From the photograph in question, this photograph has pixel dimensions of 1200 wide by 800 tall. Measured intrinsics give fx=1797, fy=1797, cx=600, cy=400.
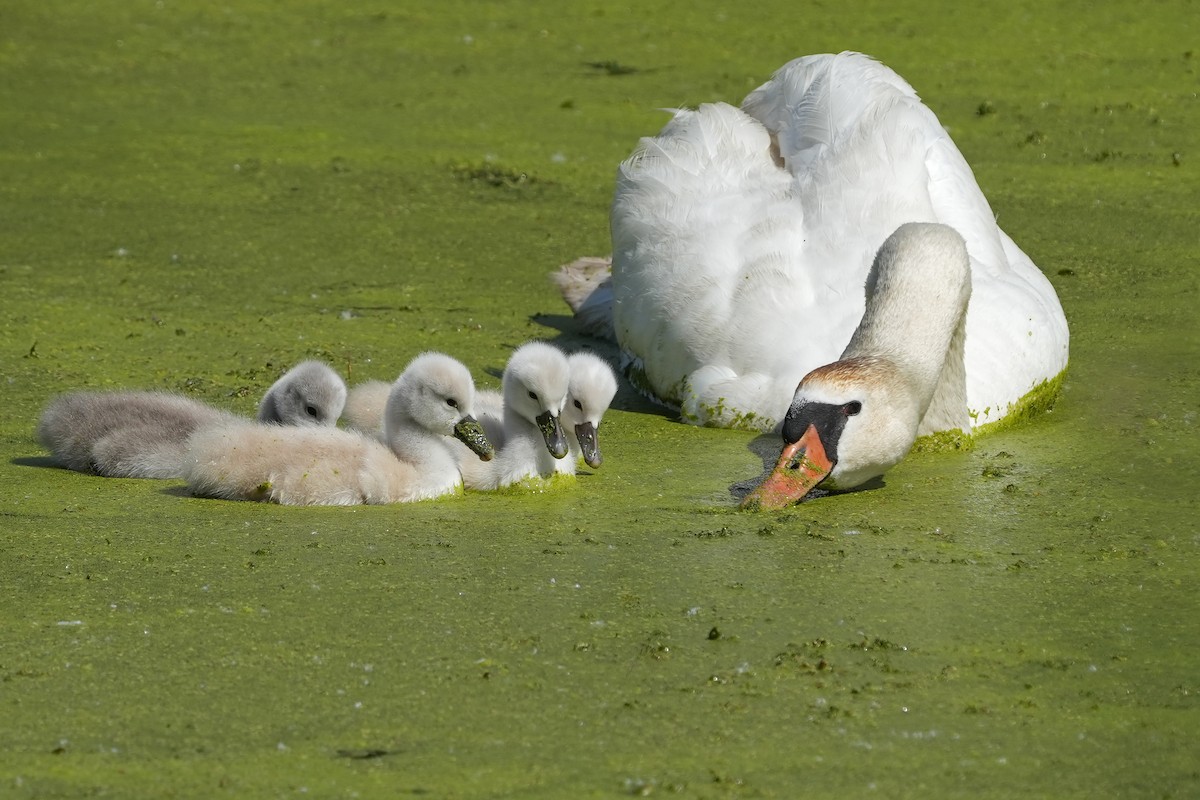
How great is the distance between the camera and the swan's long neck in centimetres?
554

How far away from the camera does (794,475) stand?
514 cm

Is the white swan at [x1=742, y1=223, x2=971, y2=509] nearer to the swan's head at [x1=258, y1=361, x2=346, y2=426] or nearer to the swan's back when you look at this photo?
the swan's back

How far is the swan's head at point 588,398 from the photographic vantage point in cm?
553

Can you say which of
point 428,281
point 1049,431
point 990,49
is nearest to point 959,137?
point 990,49

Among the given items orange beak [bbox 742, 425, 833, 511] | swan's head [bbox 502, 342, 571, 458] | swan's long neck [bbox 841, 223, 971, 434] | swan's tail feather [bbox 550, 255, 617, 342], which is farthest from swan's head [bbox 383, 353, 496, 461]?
swan's tail feather [bbox 550, 255, 617, 342]

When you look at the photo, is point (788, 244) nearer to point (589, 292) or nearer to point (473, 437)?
point (473, 437)

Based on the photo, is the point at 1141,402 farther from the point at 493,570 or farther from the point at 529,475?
the point at 493,570

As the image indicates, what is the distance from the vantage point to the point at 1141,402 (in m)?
6.48

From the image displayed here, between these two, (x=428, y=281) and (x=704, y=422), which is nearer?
(x=704, y=422)

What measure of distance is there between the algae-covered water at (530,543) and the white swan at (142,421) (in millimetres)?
120

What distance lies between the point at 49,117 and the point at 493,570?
7.55 meters

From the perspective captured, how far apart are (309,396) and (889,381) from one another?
1807mm

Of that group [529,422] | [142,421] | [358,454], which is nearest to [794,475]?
[529,422]


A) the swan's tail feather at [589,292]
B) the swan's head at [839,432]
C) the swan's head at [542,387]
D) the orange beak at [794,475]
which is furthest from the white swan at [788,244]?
the swan's head at [542,387]
